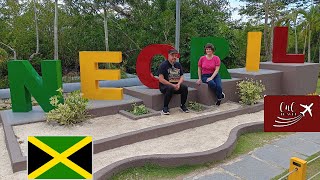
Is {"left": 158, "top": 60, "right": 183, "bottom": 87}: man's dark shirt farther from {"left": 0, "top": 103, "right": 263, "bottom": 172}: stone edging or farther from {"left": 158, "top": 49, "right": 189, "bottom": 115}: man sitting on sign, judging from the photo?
{"left": 0, "top": 103, "right": 263, "bottom": 172}: stone edging

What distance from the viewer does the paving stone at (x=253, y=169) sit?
3812mm

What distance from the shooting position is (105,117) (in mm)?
6066

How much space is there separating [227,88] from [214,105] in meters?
0.68

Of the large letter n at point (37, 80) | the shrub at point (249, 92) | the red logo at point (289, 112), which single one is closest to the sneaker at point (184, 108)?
the shrub at point (249, 92)

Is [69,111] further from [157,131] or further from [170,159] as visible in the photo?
[170,159]

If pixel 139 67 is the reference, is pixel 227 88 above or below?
below

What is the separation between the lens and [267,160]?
4324 millimetres

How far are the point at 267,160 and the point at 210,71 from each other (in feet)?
10.5

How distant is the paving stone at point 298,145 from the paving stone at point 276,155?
0.17 m

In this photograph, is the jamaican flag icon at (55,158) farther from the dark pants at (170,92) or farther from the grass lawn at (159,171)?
the dark pants at (170,92)

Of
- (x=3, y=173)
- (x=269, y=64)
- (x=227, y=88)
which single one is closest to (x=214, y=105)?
(x=227, y=88)

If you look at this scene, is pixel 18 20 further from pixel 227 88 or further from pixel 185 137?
pixel 185 137

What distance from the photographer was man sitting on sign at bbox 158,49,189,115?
6.31 meters

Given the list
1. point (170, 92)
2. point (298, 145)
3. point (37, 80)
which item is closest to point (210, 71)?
point (170, 92)
